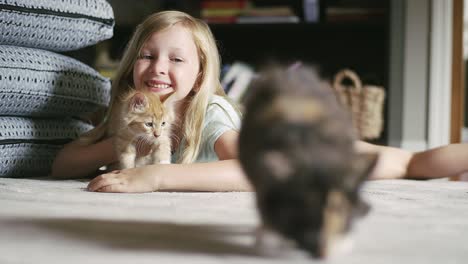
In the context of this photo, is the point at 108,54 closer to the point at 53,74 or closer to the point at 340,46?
the point at 340,46

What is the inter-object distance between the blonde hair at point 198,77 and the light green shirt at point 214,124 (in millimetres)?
16

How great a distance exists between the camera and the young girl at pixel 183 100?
1386 millimetres

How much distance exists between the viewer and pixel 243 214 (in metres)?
0.90

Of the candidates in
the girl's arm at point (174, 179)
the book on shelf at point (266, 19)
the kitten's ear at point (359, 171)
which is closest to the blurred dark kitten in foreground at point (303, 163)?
the kitten's ear at point (359, 171)

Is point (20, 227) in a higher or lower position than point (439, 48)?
higher

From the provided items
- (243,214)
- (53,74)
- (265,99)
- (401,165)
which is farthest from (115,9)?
(265,99)

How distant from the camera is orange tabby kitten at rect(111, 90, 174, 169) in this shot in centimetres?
135

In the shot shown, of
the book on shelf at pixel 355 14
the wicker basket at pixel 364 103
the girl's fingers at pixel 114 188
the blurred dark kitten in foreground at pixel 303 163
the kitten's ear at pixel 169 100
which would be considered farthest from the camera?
the book on shelf at pixel 355 14

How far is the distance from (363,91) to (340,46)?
1.97ft

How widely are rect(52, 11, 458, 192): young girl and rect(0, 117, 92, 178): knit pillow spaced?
0.05 m

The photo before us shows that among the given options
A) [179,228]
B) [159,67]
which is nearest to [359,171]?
[179,228]

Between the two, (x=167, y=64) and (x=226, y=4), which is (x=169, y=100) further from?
(x=226, y=4)

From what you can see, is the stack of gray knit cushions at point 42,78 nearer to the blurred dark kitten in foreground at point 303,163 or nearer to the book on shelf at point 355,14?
the blurred dark kitten in foreground at point 303,163

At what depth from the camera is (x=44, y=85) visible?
1.41 meters
